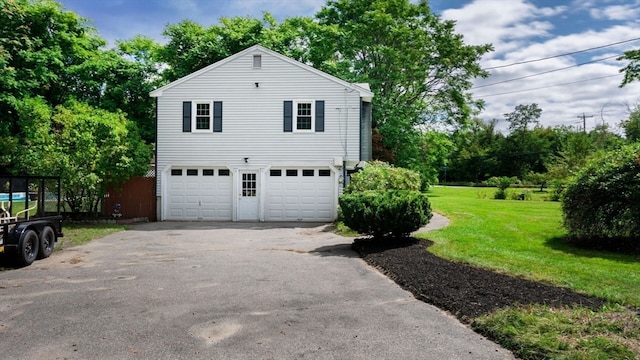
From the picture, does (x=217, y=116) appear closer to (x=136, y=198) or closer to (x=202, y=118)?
(x=202, y=118)

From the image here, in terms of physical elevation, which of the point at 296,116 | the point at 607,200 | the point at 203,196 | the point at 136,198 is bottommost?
the point at 136,198

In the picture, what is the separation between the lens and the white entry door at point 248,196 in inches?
712

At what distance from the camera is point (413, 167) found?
95.7 feet

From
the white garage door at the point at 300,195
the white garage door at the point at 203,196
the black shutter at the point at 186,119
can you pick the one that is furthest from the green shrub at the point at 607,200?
the black shutter at the point at 186,119

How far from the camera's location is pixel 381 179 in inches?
599

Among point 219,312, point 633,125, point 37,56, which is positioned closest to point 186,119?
point 37,56

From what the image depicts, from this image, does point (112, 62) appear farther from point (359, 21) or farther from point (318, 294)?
point (318, 294)

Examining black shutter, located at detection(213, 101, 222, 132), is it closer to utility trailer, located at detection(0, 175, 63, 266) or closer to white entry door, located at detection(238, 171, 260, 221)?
white entry door, located at detection(238, 171, 260, 221)

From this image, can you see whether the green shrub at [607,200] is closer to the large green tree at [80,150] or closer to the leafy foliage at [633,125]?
the large green tree at [80,150]

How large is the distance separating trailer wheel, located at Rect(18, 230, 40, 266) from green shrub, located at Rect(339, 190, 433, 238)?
22.7 feet

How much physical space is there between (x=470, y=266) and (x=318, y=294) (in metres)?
3.14

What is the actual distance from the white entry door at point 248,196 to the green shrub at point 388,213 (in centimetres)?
782

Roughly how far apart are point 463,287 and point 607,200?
6020 mm

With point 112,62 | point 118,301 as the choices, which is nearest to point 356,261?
point 118,301
